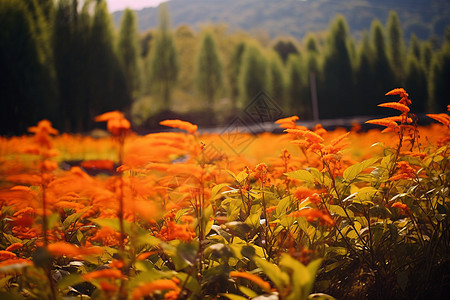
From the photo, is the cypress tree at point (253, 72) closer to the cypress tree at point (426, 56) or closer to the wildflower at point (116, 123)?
the cypress tree at point (426, 56)

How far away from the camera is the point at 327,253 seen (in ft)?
4.32

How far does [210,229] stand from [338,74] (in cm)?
2331

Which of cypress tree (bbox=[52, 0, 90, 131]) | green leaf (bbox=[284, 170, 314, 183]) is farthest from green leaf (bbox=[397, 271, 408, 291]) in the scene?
cypress tree (bbox=[52, 0, 90, 131])

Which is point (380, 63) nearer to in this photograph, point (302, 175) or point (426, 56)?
point (426, 56)

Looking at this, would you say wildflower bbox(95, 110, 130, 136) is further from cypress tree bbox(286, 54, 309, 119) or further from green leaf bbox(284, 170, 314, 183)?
cypress tree bbox(286, 54, 309, 119)

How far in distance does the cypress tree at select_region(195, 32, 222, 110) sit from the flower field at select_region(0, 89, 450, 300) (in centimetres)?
2598

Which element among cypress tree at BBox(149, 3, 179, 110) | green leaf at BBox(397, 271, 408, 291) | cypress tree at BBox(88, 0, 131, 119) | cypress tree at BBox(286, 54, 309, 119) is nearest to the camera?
green leaf at BBox(397, 271, 408, 291)

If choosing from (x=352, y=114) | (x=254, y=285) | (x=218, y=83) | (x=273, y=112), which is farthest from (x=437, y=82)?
(x=254, y=285)

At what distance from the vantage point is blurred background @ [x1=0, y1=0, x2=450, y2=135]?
10672mm

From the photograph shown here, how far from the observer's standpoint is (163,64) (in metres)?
25.8

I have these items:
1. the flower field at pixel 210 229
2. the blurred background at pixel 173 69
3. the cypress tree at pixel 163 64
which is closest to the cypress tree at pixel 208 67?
the blurred background at pixel 173 69

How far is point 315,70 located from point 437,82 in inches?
339

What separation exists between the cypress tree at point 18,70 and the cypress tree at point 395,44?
1933 centimetres

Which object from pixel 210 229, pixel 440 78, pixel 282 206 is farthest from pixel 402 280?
pixel 440 78
